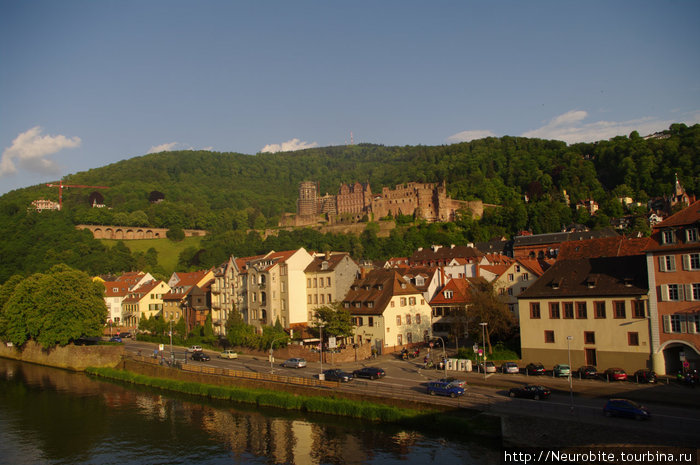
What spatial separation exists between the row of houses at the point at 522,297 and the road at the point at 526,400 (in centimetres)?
400

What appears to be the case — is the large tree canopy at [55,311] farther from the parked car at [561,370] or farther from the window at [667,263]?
the window at [667,263]

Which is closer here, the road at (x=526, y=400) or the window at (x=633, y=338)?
the road at (x=526, y=400)

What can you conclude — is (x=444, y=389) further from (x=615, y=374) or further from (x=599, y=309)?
(x=599, y=309)

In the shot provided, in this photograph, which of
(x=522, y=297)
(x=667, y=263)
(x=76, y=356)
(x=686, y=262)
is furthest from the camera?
(x=76, y=356)

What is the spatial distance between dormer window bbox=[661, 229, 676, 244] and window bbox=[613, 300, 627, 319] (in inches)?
209

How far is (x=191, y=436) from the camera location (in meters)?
38.2

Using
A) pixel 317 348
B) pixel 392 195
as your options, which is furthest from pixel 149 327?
pixel 392 195

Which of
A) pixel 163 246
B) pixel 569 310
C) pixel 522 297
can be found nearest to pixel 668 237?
pixel 569 310

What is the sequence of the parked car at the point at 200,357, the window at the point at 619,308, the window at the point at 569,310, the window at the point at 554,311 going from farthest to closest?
the parked car at the point at 200,357 → the window at the point at 554,311 → the window at the point at 569,310 → the window at the point at 619,308

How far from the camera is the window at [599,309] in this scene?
43.8 metres

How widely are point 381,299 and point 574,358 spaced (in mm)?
21842

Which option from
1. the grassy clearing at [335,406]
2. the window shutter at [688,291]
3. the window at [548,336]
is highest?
the window shutter at [688,291]

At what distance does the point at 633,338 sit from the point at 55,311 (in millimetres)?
60023

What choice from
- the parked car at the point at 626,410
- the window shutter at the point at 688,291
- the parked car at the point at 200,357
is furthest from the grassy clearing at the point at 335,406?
the window shutter at the point at 688,291
